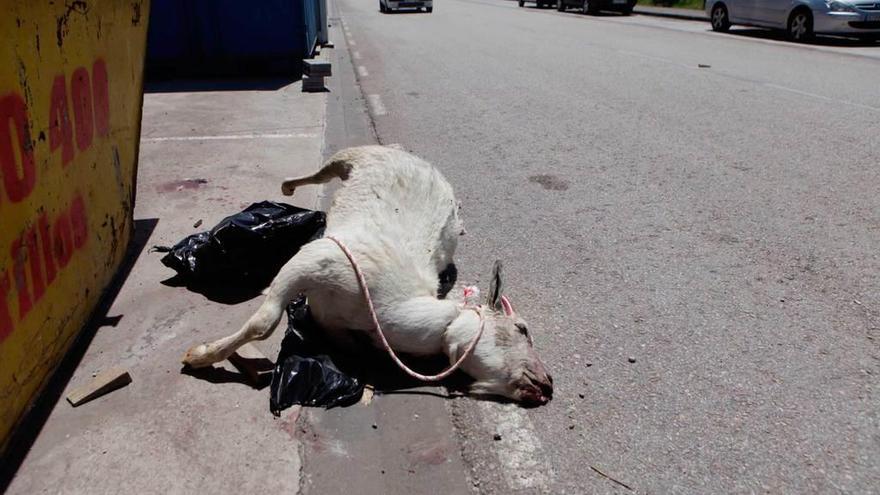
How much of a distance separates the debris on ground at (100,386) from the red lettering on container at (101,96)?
1.39 meters

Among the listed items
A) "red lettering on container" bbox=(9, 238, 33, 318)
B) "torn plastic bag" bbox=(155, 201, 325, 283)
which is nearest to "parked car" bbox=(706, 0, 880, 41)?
"torn plastic bag" bbox=(155, 201, 325, 283)

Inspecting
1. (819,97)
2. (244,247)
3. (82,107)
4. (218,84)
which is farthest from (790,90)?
(82,107)

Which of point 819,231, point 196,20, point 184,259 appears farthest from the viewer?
point 196,20

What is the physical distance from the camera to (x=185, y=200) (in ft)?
17.7

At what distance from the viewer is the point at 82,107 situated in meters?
3.44

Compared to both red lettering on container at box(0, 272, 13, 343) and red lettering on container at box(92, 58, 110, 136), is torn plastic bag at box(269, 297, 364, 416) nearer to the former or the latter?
red lettering on container at box(0, 272, 13, 343)

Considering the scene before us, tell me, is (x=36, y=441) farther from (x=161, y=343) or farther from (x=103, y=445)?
(x=161, y=343)

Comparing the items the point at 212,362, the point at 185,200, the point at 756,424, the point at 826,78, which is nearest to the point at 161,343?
the point at 212,362

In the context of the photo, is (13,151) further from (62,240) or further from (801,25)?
(801,25)

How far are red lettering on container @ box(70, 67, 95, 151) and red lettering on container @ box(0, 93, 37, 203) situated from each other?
0.60m

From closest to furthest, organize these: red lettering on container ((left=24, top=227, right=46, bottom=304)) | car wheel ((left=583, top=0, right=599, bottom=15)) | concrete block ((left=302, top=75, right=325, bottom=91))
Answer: red lettering on container ((left=24, top=227, right=46, bottom=304)), concrete block ((left=302, top=75, right=325, bottom=91)), car wheel ((left=583, top=0, right=599, bottom=15))

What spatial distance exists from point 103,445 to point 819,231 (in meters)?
4.62

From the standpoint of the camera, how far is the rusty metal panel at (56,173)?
2.61m

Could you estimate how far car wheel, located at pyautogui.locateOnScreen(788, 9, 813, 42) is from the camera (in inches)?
677
